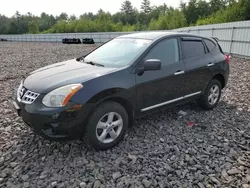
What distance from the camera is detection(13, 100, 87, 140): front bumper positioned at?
2674 millimetres

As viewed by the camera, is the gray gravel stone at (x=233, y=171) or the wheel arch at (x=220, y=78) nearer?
the gray gravel stone at (x=233, y=171)

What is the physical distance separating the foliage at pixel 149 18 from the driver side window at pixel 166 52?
65.7 feet

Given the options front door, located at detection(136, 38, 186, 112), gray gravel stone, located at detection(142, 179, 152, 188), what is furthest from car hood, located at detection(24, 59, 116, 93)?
gray gravel stone, located at detection(142, 179, 152, 188)

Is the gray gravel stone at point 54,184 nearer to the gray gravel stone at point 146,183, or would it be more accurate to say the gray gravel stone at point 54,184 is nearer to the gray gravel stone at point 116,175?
the gray gravel stone at point 116,175

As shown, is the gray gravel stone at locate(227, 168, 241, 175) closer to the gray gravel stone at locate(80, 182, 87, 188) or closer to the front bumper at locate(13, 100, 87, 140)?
the gray gravel stone at locate(80, 182, 87, 188)

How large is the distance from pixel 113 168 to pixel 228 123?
8.03 ft

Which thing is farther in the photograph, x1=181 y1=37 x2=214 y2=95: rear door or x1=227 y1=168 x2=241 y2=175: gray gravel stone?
x1=181 y1=37 x2=214 y2=95: rear door

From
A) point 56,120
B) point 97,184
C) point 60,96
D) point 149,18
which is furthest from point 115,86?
point 149,18

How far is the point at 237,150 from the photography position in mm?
3215

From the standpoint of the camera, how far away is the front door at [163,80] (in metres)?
3.38

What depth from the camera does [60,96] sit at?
2.74 metres

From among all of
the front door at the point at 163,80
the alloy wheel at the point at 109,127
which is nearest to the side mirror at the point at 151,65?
the front door at the point at 163,80

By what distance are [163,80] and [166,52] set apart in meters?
0.52

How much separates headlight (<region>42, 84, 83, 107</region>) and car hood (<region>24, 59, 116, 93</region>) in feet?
0.29
